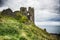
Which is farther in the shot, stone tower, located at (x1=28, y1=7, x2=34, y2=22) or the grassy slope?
stone tower, located at (x1=28, y1=7, x2=34, y2=22)

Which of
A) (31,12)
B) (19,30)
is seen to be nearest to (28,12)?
(31,12)

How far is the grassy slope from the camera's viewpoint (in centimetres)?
545

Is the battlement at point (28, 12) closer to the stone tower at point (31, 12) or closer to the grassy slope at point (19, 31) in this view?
the stone tower at point (31, 12)

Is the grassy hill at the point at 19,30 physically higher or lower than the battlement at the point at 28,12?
lower

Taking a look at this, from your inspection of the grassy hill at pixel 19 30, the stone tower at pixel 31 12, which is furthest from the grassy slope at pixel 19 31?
the stone tower at pixel 31 12

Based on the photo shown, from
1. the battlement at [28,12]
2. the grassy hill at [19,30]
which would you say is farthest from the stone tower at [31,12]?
the grassy hill at [19,30]

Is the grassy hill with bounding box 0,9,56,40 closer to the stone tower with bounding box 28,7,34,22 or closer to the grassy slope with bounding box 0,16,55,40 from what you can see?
the grassy slope with bounding box 0,16,55,40

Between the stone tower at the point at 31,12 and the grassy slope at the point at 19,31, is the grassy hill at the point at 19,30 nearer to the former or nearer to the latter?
the grassy slope at the point at 19,31

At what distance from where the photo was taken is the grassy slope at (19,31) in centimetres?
545

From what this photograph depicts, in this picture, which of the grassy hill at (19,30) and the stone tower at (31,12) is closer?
the grassy hill at (19,30)

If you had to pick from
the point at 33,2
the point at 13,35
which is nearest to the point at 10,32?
the point at 13,35

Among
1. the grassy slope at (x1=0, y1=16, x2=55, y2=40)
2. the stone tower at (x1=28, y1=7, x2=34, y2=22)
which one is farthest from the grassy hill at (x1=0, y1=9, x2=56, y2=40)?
the stone tower at (x1=28, y1=7, x2=34, y2=22)

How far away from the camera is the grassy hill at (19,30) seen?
5.45 m

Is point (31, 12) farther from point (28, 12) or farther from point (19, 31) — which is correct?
point (19, 31)
